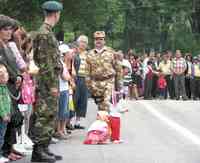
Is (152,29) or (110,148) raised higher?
(152,29)

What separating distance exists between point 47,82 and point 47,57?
35 cm

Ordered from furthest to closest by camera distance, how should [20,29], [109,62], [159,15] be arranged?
[159,15]
[109,62]
[20,29]

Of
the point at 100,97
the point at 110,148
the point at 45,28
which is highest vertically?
the point at 45,28

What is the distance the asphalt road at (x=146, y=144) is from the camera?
10508 millimetres

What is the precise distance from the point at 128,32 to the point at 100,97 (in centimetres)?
4682

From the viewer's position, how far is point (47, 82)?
9.91 meters

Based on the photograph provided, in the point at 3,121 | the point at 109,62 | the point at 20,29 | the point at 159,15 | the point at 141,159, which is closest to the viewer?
the point at 3,121

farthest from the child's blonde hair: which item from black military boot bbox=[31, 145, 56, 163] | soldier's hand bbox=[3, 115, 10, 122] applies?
black military boot bbox=[31, 145, 56, 163]

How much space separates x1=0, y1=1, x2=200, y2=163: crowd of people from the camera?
988 centimetres

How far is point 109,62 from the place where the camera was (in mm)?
12789

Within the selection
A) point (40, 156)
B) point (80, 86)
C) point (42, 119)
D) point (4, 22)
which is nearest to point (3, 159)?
point (40, 156)

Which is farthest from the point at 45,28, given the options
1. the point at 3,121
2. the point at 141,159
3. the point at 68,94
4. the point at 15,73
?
the point at 68,94

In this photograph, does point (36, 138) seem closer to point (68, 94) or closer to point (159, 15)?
point (68, 94)

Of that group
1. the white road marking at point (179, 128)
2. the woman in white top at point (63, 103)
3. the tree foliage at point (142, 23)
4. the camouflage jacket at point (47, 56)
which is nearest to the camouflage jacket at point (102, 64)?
the woman in white top at point (63, 103)
